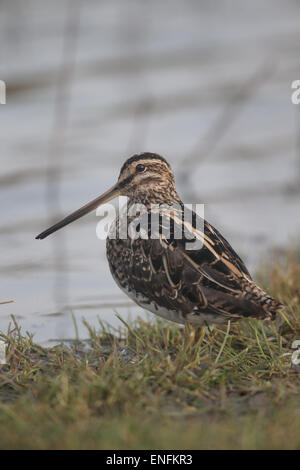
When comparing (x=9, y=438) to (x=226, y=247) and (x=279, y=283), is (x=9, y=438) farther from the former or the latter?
(x=279, y=283)

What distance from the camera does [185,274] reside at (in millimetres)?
5715

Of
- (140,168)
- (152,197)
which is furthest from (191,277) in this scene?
(140,168)

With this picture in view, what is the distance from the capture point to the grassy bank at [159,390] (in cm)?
441

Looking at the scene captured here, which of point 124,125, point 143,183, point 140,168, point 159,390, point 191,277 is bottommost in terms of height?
point 159,390

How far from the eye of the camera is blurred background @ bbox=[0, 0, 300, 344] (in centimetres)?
897

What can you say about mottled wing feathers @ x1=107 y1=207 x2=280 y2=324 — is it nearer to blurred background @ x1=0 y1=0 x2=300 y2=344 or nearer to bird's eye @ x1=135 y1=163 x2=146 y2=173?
bird's eye @ x1=135 y1=163 x2=146 y2=173

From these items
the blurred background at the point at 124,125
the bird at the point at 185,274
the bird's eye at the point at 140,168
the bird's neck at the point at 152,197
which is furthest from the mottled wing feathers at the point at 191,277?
the blurred background at the point at 124,125

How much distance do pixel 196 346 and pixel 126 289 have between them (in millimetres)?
734

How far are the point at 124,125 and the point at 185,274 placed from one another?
24.2 feet

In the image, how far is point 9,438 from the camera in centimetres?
441

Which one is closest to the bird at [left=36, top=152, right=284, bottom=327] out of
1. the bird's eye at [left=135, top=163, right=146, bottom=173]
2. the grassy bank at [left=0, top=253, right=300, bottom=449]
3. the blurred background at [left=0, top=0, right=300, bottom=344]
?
the grassy bank at [left=0, top=253, right=300, bottom=449]

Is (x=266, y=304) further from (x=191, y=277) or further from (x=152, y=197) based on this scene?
(x=152, y=197)

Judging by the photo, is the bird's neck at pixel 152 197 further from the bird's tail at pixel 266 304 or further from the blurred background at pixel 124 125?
the bird's tail at pixel 266 304

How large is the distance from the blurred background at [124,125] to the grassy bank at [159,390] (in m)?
1.16
